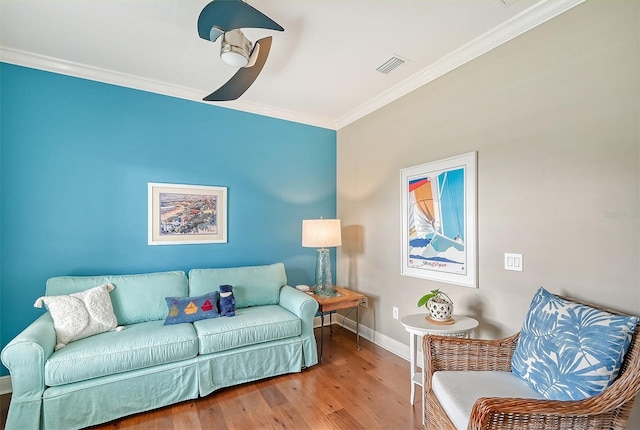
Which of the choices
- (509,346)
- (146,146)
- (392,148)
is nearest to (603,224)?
(509,346)

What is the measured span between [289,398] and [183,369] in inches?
32.8

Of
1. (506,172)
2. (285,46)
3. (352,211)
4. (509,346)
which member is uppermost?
(285,46)

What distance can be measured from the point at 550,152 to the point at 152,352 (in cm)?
303

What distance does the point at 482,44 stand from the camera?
2.24 metres

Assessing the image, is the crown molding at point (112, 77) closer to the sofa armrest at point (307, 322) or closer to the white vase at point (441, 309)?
the sofa armrest at point (307, 322)

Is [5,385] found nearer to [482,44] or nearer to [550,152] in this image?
[550,152]

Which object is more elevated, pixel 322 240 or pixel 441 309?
pixel 322 240

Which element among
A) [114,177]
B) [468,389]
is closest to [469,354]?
[468,389]

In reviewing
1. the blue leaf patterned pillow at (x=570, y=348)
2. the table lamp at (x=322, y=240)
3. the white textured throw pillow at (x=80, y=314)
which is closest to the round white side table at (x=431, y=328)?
the blue leaf patterned pillow at (x=570, y=348)

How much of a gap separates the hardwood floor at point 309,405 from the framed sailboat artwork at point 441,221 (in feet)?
3.28

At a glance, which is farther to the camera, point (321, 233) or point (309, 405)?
point (321, 233)

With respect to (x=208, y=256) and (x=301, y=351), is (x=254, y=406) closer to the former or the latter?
(x=301, y=351)

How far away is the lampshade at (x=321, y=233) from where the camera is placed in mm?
3141

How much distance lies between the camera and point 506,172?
6.99ft
